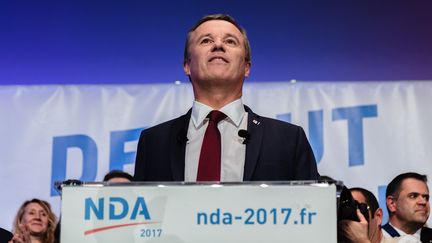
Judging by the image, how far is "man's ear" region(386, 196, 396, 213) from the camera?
391 centimetres

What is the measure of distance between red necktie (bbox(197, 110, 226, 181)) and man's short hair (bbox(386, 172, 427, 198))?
2.15 m

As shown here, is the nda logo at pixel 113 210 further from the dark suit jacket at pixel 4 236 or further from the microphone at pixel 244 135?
the dark suit jacket at pixel 4 236

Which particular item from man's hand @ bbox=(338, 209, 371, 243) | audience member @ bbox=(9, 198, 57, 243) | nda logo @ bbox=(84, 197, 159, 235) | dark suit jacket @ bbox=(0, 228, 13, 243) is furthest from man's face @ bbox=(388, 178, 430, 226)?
nda logo @ bbox=(84, 197, 159, 235)

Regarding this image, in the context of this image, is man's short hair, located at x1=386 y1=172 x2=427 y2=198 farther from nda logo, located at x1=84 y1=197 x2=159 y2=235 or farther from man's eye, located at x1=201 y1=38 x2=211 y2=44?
nda logo, located at x1=84 y1=197 x2=159 y2=235

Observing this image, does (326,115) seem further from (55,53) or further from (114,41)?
(55,53)

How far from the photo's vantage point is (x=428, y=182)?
383 cm

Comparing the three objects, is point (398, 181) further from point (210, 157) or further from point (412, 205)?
point (210, 157)

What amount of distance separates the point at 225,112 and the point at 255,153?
0.18 meters

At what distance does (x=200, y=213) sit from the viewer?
1.40 metres

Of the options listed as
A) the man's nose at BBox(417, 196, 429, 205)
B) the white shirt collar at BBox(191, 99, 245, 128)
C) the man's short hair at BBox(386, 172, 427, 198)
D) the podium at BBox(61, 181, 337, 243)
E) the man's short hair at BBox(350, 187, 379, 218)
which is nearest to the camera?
the podium at BBox(61, 181, 337, 243)

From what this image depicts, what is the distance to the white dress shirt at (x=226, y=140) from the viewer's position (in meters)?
1.85

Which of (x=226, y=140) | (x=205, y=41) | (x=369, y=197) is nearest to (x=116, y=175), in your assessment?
(x=369, y=197)

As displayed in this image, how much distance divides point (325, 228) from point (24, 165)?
9.13 ft

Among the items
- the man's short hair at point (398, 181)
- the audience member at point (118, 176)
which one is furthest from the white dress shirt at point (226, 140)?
the man's short hair at point (398, 181)
